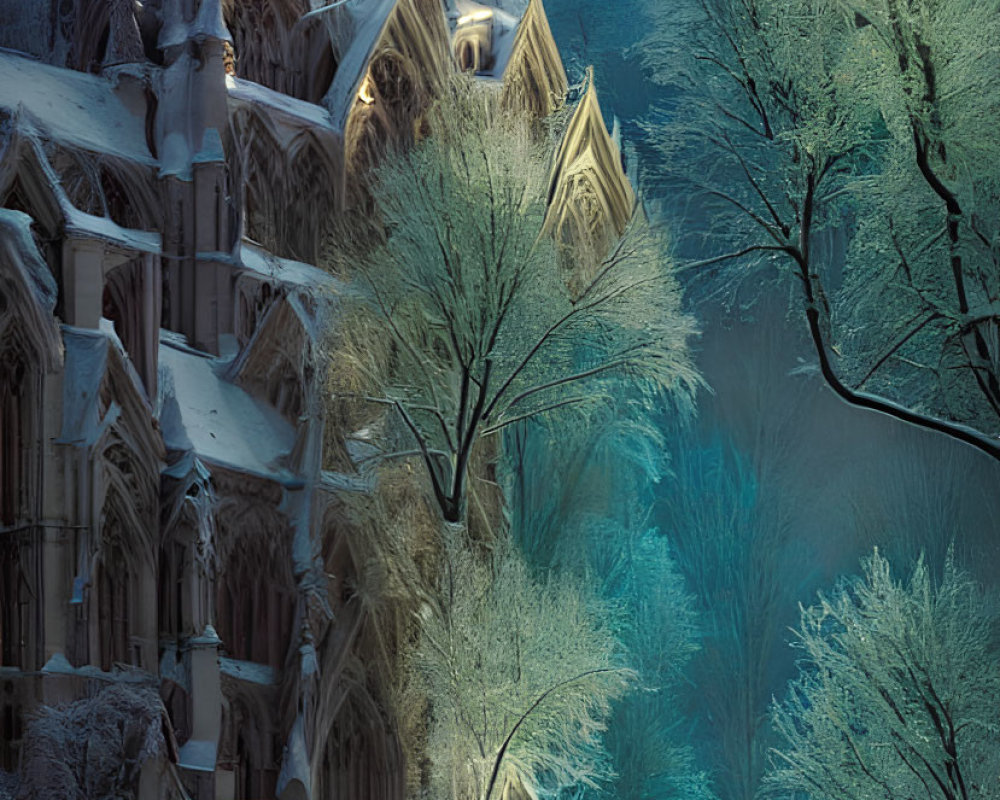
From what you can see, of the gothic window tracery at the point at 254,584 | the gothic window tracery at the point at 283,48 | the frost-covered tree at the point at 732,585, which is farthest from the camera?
the frost-covered tree at the point at 732,585

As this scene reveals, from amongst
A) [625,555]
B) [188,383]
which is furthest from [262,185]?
[625,555]

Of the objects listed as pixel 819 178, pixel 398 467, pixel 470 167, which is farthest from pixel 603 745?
pixel 819 178

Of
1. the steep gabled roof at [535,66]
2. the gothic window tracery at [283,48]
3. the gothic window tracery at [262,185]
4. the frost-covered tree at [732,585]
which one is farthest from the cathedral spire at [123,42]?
the frost-covered tree at [732,585]

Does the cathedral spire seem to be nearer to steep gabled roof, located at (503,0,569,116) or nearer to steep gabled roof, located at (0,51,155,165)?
steep gabled roof, located at (0,51,155,165)

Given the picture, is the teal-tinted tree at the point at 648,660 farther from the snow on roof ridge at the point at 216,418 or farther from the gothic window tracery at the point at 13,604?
the gothic window tracery at the point at 13,604

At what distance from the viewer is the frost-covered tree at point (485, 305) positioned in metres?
27.5

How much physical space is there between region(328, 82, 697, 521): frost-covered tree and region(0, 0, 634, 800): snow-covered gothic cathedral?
147cm

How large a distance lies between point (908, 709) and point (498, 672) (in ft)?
17.7

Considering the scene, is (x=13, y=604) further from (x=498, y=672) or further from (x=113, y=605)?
(x=498, y=672)

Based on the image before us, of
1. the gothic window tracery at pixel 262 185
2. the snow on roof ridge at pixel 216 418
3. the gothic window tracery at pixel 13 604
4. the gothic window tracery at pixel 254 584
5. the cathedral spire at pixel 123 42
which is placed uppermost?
the cathedral spire at pixel 123 42

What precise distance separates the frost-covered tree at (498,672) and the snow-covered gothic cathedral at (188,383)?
193 cm

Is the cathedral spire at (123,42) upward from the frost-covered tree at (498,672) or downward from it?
upward

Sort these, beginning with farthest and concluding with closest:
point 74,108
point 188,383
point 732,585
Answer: point 732,585 → point 74,108 → point 188,383

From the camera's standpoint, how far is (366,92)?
110 feet
